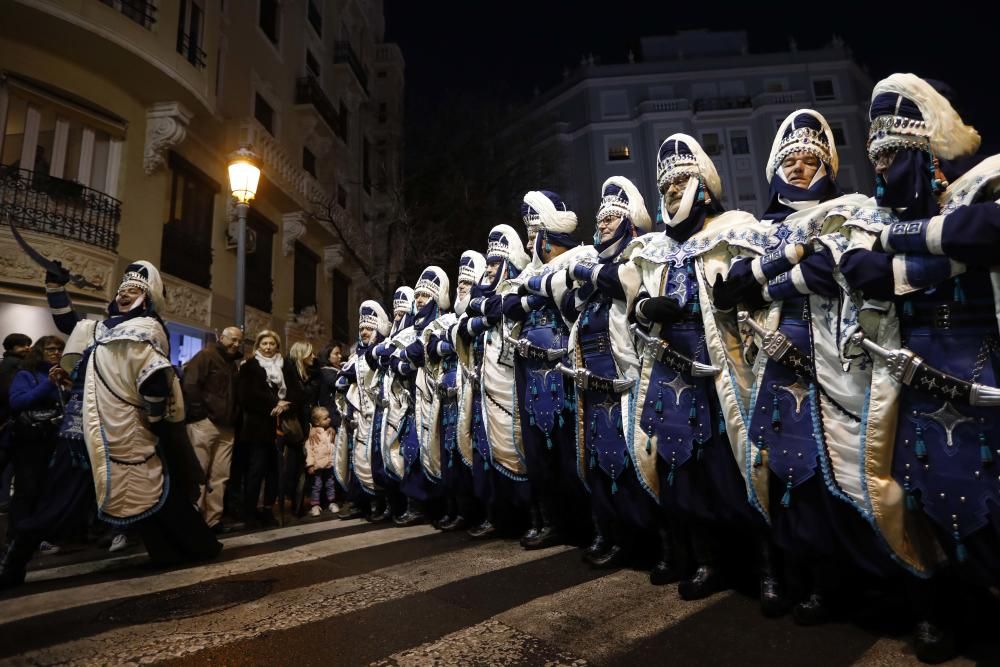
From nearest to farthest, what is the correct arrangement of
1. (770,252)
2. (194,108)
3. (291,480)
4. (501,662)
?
(501,662) < (770,252) < (291,480) < (194,108)

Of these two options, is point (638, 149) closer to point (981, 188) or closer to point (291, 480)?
point (291, 480)

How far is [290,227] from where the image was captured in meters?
16.9

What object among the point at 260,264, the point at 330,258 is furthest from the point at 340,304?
the point at 260,264

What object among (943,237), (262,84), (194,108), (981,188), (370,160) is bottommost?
(943,237)

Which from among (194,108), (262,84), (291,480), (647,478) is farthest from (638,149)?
(647,478)

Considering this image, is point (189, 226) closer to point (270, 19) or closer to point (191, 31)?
point (191, 31)

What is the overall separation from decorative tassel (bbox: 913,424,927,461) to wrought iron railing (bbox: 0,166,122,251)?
38.8 ft

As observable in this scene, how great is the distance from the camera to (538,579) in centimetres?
321

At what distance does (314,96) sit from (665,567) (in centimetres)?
1876

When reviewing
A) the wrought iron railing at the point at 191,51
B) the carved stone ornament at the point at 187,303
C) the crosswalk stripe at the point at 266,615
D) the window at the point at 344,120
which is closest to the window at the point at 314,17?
A: the window at the point at 344,120

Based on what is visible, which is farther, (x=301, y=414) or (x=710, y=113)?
(x=710, y=113)

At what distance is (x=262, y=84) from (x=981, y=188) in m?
17.6

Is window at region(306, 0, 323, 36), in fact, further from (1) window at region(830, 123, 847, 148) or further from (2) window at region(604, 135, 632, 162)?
(1) window at region(830, 123, 847, 148)

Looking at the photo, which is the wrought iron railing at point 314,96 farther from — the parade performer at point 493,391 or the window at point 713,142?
the window at point 713,142
